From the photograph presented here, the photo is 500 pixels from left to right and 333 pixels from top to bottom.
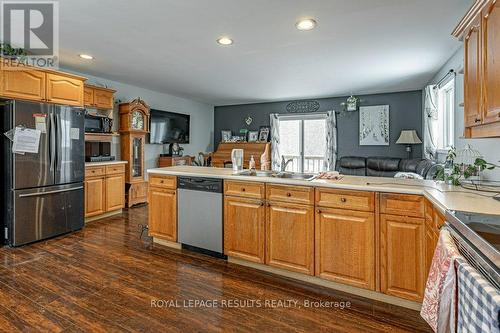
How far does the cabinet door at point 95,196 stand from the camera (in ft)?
14.0

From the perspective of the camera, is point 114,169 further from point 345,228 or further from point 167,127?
point 345,228

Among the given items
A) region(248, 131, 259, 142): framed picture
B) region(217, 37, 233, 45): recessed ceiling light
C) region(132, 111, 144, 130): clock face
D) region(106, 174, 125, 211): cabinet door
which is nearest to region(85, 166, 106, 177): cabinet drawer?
region(106, 174, 125, 211): cabinet door

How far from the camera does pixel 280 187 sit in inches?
98.7

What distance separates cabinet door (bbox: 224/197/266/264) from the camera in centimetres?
A: 262

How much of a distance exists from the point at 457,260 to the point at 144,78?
17.2 feet

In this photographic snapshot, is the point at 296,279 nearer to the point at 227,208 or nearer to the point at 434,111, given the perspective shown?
the point at 227,208

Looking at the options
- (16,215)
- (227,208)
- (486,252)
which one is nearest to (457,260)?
(486,252)

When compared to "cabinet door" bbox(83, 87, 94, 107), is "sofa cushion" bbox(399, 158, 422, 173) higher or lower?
lower

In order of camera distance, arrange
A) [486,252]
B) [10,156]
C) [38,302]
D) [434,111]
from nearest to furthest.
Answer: [486,252], [38,302], [10,156], [434,111]

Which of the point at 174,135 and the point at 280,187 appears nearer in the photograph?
the point at 280,187

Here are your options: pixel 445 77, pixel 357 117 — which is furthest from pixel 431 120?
pixel 357 117

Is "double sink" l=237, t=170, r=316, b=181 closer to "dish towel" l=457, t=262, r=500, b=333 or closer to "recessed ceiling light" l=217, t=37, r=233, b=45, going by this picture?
"recessed ceiling light" l=217, t=37, r=233, b=45

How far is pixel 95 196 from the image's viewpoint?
14.4ft

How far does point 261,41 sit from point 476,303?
3086mm
